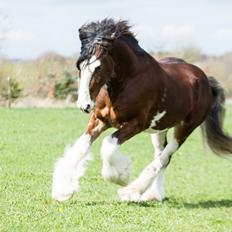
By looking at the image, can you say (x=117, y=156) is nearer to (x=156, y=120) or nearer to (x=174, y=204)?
(x=156, y=120)

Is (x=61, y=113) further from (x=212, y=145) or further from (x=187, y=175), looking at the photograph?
(x=212, y=145)

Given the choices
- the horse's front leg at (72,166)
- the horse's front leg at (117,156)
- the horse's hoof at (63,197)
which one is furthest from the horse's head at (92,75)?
the horse's hoof at (63,197)

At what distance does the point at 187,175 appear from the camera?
45.2ft

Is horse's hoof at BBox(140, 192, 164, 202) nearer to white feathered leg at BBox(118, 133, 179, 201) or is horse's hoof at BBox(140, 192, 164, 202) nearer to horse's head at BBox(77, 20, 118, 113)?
white feathered leg at BBox(118, 133, 179, 201)

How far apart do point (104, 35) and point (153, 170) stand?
6.78ft

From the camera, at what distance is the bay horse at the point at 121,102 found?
330 inches

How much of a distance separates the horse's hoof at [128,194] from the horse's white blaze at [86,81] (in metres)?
1.44

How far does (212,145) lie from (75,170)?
3.18m

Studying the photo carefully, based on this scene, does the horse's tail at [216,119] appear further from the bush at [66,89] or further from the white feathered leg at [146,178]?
the bush at [66,89]

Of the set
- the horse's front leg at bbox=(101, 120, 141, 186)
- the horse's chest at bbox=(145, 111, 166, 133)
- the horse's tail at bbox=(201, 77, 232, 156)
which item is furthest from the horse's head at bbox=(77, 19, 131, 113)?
the horse's tail at bbox=(201, 77, 232, 156)

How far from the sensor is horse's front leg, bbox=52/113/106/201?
27.9 ft

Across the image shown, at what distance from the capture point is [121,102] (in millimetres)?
8742

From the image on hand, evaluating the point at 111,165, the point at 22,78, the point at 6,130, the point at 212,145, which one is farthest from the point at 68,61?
the point at 111,165

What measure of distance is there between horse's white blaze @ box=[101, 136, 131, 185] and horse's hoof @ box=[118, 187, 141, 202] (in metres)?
0.16
